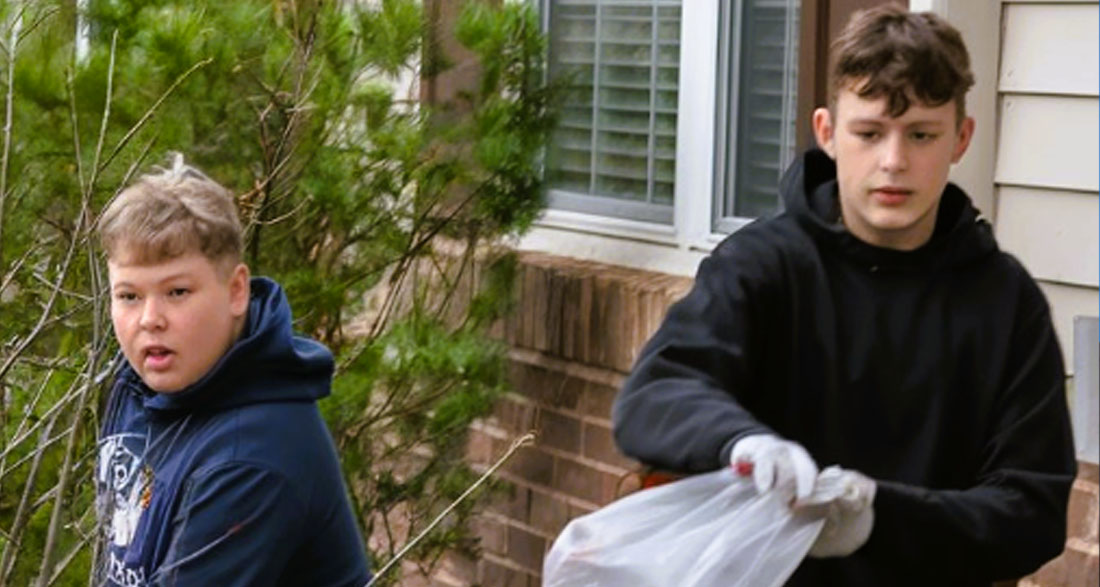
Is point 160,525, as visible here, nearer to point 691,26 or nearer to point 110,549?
point 110,549

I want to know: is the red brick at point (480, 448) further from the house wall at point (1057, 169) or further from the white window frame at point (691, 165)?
the house wall at point (1057, 169)

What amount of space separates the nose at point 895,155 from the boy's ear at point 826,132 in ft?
0.41

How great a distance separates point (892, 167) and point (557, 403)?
11.0 ft

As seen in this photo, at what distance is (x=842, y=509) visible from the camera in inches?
129

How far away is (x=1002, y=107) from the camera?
211 inches

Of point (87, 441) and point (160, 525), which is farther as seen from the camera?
point (87, 441)

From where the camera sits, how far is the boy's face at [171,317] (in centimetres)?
395

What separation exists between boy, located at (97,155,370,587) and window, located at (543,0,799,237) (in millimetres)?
2447

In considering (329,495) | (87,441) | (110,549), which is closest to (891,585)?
(329,495)

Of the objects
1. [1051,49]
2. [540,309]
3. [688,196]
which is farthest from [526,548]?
[1051,49]

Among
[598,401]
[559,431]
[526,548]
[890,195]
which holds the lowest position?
[526,548]

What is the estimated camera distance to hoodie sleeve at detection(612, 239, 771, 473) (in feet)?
10.9

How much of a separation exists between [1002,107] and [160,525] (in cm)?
230

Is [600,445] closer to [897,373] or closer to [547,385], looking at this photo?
[547,385]
